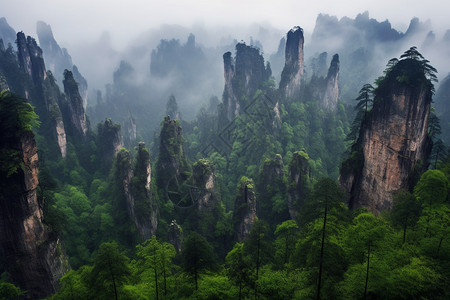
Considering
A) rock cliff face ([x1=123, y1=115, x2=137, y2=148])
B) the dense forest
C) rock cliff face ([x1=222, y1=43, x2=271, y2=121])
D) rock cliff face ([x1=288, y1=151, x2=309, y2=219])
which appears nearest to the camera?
the dense forest

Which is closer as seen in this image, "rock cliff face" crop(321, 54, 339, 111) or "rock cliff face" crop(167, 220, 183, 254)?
"rock cliff face" crop(167, 220, 183, 254)

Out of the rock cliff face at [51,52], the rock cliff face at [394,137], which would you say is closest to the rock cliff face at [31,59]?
the rock cliff face at [394,137]

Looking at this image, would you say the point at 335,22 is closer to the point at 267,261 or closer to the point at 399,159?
the point at 399,159

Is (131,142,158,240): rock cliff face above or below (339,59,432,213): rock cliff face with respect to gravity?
below

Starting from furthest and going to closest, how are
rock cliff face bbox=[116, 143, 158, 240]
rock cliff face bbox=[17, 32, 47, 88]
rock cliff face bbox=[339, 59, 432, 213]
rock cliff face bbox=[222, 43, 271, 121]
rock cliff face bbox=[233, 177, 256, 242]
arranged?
rock cliff face bbox=[222, 43, 271, 121]
rock cliff face bbox=[17, 32, 47, 88]
rock cliff face bbox=[116, 143, 158, 240]
rock cliff face bbox=[233, 177, 256, 242]
rock cliff face bbox=[339, 59, 432, 213]

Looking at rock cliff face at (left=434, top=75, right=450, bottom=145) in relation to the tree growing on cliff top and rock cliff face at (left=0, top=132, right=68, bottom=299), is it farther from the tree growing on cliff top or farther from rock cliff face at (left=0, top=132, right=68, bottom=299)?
the tree growing on cliff top

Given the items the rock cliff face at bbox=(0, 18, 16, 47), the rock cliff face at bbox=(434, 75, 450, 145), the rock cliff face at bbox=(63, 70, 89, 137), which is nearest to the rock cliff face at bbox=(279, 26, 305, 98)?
the rock cliff face at bbox=(434, 75, 450, 145)
